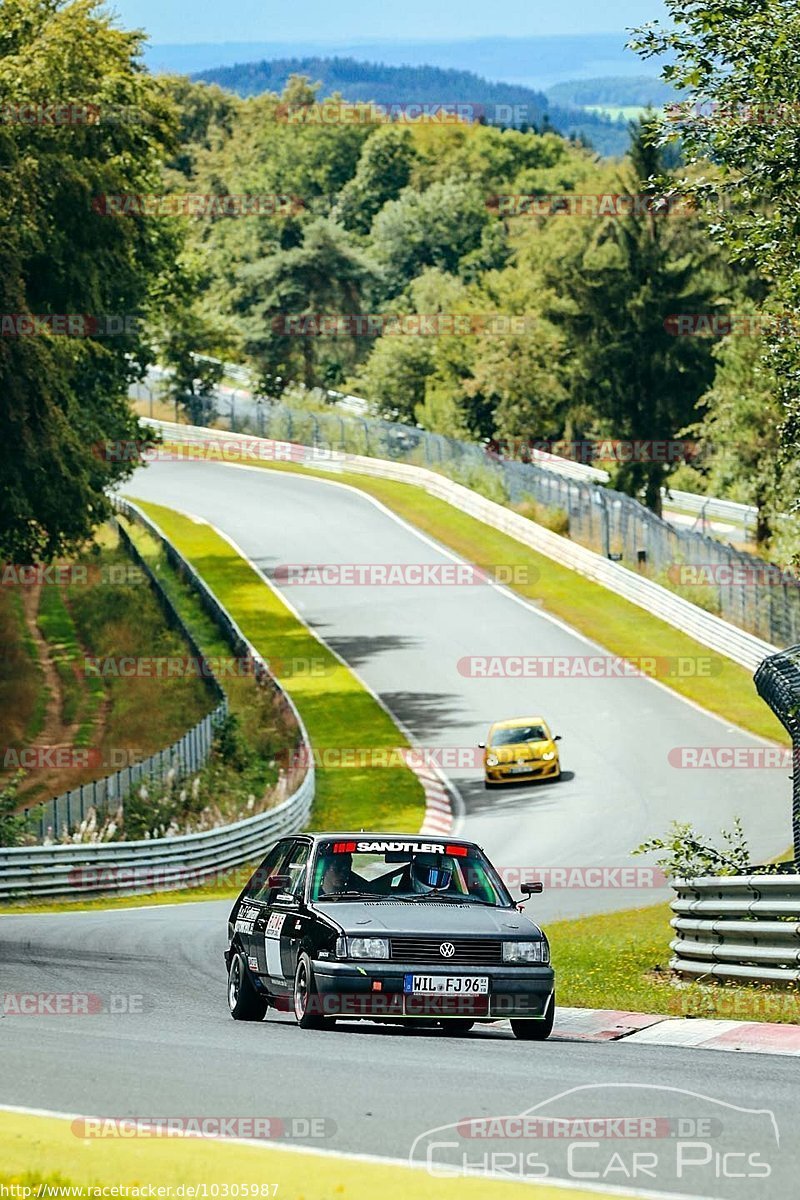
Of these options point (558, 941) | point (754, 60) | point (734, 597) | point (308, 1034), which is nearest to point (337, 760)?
point (734, 597)

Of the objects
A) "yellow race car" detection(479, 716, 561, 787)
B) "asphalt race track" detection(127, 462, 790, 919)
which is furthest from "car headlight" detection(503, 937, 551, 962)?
"yellow race car" detection(479, 716, 561, 787)

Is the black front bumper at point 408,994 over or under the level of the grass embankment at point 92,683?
over

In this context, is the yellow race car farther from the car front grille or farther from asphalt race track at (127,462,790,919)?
the car front grille

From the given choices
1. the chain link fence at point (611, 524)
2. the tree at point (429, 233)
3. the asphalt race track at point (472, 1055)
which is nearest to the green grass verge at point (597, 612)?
the chain link fence at point (611, 524)

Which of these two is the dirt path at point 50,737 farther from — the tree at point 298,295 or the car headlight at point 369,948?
the tree at point 298,295

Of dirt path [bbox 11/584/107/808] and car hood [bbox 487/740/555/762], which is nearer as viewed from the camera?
car hood [bbox 487/740/555/762]

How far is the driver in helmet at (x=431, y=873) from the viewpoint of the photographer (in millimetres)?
12750

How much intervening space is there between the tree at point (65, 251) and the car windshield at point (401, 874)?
22.2 m

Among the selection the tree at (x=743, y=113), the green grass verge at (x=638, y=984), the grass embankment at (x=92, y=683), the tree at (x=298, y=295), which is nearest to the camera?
the green grass verge at (x=638, y=984)

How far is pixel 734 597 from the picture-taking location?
49312 millimetres

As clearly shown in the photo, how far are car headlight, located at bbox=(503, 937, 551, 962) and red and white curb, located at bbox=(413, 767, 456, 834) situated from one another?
2094 centimetres

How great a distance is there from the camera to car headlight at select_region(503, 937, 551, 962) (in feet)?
38.8

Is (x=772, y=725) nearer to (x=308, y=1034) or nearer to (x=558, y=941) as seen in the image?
(x=558, y=941)

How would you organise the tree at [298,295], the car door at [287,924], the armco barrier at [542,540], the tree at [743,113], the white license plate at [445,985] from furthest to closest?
1. the tree at [298,295]
2. the armco barrier at [542,540]
3. the tree at [743,113]
4. the car door at [287,924]
5. the white license plate at [445,985]
